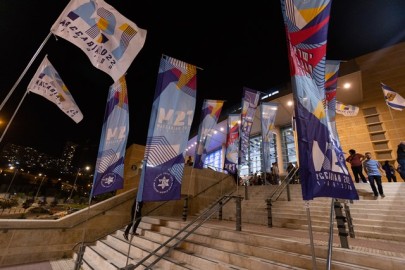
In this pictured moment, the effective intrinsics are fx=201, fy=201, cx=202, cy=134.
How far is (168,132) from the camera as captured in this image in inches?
179

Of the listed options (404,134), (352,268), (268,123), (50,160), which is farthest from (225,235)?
(50,160)

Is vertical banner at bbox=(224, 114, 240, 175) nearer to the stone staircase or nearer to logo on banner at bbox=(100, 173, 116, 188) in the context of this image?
the stone staircase

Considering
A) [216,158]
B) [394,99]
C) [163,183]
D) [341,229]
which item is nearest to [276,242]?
[341,229]

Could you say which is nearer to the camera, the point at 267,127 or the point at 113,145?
the point at 113,145

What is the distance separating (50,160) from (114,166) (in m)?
91.4

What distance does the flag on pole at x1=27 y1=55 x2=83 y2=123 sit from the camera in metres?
5.46

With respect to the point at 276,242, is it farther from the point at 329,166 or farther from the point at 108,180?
the point at 108,180

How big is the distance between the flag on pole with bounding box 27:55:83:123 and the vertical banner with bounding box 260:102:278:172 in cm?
844

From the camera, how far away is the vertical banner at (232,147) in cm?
1046

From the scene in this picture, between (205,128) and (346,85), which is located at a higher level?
(346,85)

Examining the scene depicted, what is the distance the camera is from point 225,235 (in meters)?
4.88

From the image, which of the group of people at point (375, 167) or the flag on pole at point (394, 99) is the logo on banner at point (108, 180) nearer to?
the group of people at point (375, 167)

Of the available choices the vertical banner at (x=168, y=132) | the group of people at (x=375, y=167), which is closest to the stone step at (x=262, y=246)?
Result: the vertical banner at (x=168, y=132)

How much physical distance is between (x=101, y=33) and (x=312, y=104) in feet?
14.6
